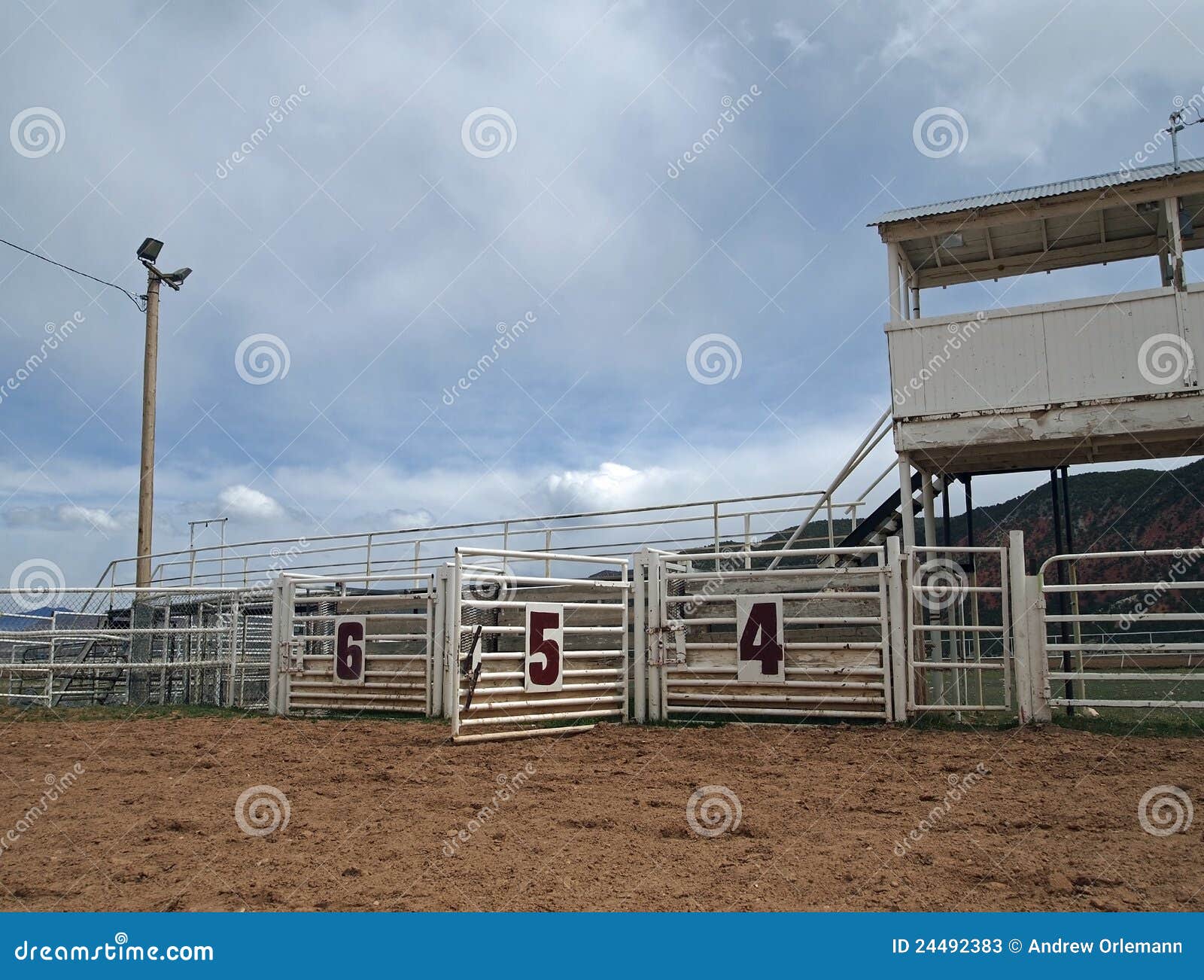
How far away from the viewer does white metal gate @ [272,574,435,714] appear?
12.9m

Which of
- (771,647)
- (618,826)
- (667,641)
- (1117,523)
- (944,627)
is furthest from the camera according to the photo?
(1117,523)

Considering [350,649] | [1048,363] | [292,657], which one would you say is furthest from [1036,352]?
[292,657]

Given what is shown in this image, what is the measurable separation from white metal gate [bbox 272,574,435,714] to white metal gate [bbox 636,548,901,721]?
3.24m

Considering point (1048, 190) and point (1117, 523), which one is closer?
point (1048, 190)

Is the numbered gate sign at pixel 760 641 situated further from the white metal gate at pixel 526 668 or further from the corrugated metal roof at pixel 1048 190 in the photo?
the corrugated metal roof at pixel 1048 190

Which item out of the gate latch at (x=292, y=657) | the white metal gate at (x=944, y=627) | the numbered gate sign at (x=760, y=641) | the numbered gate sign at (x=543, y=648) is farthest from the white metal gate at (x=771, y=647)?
the gate latch at (x=292, y=657)

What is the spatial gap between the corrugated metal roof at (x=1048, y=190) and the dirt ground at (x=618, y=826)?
7.24m

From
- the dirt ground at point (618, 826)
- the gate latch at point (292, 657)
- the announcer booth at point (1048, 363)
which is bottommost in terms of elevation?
the dirt ground at point (618, 826)

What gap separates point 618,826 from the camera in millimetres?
5875

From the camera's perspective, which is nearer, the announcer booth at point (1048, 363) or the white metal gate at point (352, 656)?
the announcer booth at point (1048, 363)

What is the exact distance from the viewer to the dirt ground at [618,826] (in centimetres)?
445

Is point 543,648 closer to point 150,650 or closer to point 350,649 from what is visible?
point 350,649

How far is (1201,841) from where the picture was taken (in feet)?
16.4

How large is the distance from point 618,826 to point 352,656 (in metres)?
8.42
